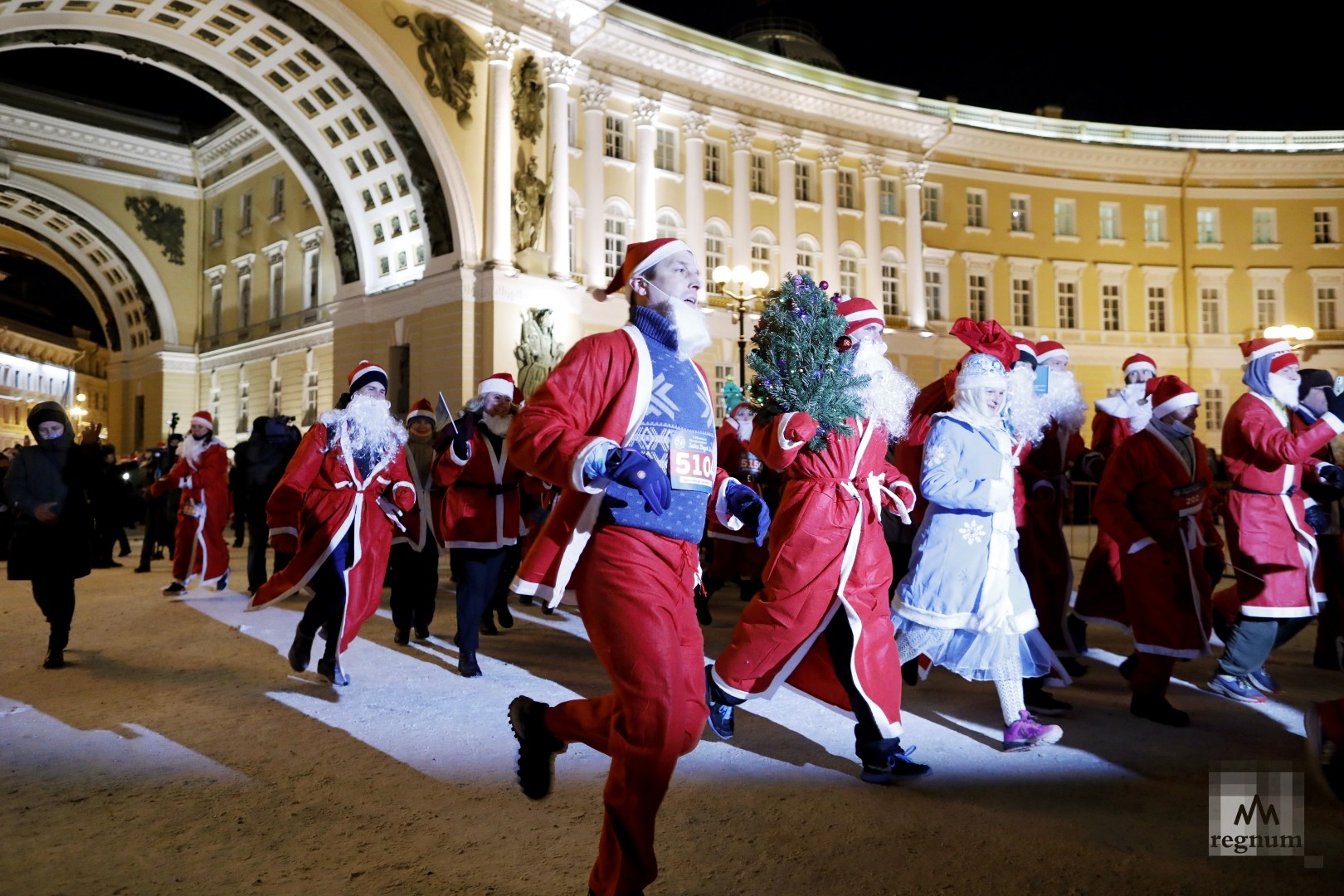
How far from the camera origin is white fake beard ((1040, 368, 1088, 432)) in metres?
7.25

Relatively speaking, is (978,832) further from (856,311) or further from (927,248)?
(927,248)

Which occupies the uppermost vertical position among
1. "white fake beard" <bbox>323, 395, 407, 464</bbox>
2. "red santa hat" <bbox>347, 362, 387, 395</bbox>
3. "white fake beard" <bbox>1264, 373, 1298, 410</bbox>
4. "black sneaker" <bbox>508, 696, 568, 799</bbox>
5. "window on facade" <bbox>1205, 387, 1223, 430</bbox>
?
"window on facade" <bbox>1205, 387, 1223, 430</bbox>

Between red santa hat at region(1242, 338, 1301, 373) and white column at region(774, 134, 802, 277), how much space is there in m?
27.3

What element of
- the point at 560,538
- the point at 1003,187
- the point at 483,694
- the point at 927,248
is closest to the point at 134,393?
the point at 927,248

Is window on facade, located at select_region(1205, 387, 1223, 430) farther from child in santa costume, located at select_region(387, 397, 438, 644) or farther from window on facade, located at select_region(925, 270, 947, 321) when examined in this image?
child in santa costume, located at select_region(387, 397, 438, 644)

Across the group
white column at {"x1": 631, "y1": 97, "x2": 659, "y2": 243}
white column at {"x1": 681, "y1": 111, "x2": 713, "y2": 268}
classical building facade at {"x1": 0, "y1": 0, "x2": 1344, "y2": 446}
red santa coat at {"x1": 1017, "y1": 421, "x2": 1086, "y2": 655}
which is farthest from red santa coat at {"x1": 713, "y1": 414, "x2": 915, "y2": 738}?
white column at {"x1": 681, "y1": 111, "x2": 713, "y2": 268}

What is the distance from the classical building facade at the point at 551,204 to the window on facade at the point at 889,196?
0.50 feet

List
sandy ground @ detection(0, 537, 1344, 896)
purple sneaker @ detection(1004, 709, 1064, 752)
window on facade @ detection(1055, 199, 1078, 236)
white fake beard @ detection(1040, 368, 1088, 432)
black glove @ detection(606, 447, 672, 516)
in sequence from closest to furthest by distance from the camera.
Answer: black glove @ detection(606, 447, 672, 516)
sandy ground @ detection(0, 537, 1344, 896)
purple sneaker @ detection(1004, 709, 1064, 752)
white fake beard @ detection(1040, 368, 1088, 432)
window on facade @ detection(1055, 199, 1078, 236)

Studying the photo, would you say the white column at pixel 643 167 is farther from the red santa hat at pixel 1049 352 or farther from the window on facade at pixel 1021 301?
the red santa hat at pixel 1049 352

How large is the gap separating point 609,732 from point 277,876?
1.30 metres

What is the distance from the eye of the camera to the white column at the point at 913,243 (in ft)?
119

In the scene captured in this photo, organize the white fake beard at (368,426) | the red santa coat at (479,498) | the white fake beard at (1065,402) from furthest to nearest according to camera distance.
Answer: the white fake beard at (1065,402) → the red santa coat at (479,498) → the white fake beard at (368,426)

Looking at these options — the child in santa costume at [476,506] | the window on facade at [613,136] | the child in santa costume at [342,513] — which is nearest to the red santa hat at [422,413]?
the child in santa costume at [476,506]

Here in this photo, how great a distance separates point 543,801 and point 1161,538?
383 centimetres
